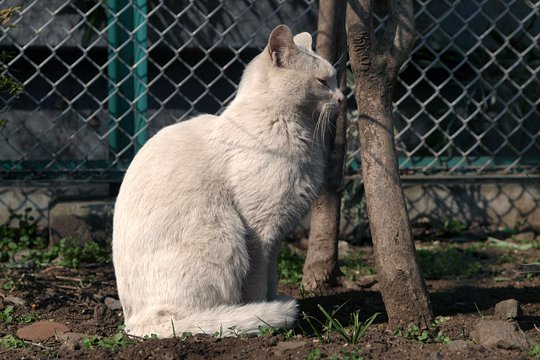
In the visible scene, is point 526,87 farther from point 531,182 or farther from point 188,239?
point 188,239

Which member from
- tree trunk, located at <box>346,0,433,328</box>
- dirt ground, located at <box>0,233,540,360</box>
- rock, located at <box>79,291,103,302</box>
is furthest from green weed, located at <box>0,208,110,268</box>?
tree trunk, located at <box>346,0,433,328</box>

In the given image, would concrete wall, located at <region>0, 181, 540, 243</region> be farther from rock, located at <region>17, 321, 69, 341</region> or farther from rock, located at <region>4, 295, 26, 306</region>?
rock, located at <region>17, 321, 69, 341</region>

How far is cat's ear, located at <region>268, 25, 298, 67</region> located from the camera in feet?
11.8

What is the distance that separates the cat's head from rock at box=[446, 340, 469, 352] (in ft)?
4.03

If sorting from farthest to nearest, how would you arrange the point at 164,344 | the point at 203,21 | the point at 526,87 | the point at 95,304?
the point at 526,87 → the point at 203,21 → the point at 95,304 → the point at 164,344

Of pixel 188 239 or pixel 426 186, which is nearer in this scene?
pixel 188 239

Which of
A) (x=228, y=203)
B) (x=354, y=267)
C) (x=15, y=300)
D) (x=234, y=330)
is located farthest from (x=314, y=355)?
(x=354, y=267)

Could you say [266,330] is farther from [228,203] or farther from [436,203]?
[436,203]

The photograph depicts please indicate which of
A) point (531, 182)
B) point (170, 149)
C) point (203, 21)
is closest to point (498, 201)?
point (531, 182)

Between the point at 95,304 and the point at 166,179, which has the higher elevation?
the point at 166,179

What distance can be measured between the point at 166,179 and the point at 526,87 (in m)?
3.52

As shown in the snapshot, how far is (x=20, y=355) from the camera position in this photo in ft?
10.5

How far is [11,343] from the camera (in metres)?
3.36

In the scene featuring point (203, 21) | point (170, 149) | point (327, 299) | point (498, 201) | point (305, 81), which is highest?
point (203, 21)
